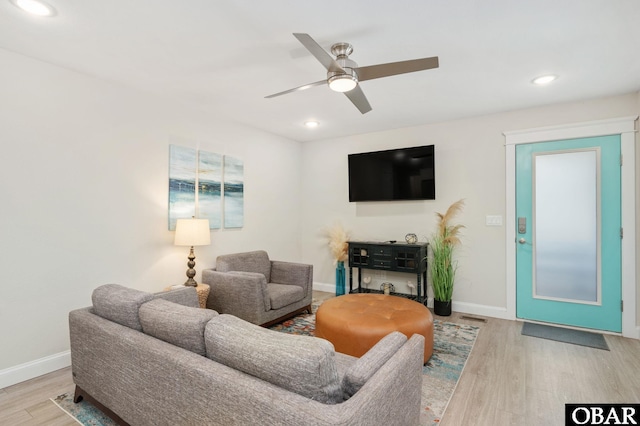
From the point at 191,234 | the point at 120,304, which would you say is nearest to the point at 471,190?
the point at 191,234

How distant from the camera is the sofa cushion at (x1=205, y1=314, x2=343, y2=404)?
3.68 feet

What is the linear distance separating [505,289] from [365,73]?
3.13 metres

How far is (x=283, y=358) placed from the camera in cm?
116

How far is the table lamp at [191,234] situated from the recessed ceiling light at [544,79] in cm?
344

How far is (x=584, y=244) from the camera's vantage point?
3328mm

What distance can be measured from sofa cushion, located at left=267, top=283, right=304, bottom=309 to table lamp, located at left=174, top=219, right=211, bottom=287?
82cm

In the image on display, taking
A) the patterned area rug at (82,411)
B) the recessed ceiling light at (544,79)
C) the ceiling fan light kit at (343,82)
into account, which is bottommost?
the patterned area rug at (82,411)

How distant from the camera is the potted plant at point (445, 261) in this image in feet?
12.6

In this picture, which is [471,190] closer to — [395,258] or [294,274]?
[395,258]

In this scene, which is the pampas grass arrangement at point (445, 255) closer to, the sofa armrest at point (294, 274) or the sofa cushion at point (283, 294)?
the sofa armrest at point (294, 274)

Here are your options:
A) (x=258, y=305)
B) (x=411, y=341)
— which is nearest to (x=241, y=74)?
(x=258, y=305)

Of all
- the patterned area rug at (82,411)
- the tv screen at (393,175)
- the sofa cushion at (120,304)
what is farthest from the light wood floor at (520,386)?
the tv screen at (393,175)

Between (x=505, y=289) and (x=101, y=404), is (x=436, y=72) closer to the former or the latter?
(x=505, y=289)

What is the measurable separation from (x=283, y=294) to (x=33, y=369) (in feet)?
6.90
